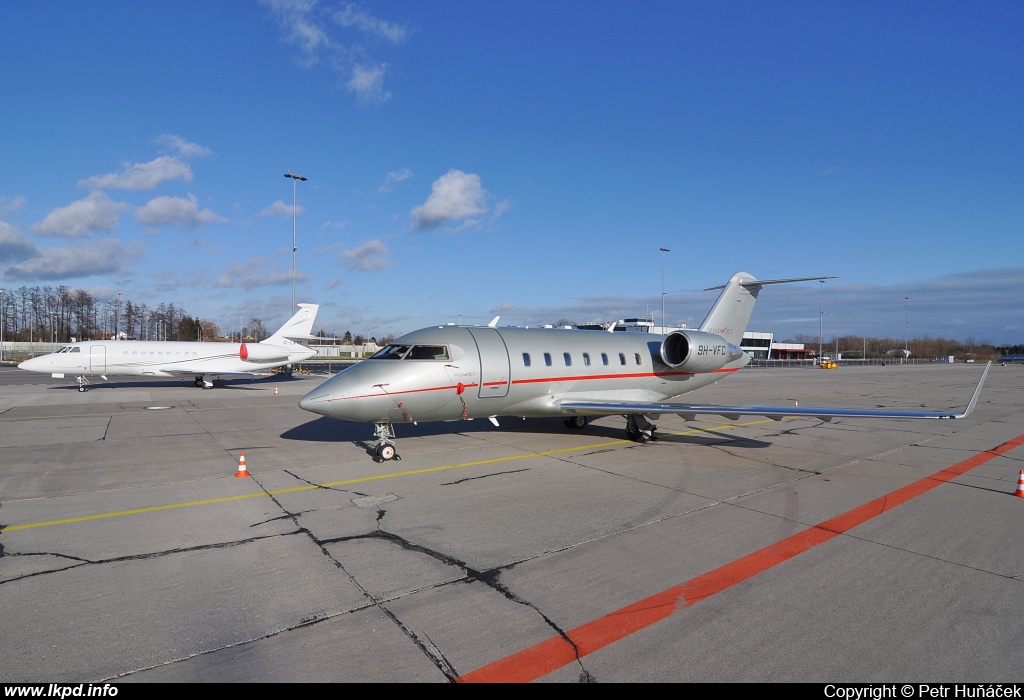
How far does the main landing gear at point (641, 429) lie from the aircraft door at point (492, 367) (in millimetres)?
3874

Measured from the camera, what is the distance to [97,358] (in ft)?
88.7

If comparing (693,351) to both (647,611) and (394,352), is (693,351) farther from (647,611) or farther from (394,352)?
(647,611)

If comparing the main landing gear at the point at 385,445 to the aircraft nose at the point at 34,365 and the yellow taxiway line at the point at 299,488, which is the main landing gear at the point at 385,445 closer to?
the yellow taxiway line at the point at 299,488

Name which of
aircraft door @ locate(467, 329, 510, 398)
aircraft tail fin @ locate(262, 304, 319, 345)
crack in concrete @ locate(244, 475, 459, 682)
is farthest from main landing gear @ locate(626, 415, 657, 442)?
aircraft tail fin @ locate(262, 304, 319, 345)

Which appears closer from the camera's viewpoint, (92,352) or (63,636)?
(63,636)

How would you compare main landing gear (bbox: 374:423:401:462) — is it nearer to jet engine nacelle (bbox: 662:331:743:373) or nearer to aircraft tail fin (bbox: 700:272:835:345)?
jet engine nacelle (bbox: 662:331:743:373)

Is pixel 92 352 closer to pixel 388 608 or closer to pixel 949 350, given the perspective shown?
pixel 388 608

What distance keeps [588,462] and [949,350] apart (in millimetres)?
185819

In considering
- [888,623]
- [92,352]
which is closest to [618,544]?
[888,623]

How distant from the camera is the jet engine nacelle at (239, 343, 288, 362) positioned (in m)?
31.1

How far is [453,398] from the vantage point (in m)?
11.6

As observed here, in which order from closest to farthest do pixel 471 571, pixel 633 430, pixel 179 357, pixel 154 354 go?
pixel 471 571
pixel 633 430
pixel 154 354
pixel 179 357

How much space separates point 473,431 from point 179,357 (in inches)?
921

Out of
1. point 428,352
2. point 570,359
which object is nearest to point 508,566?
point 428,352
